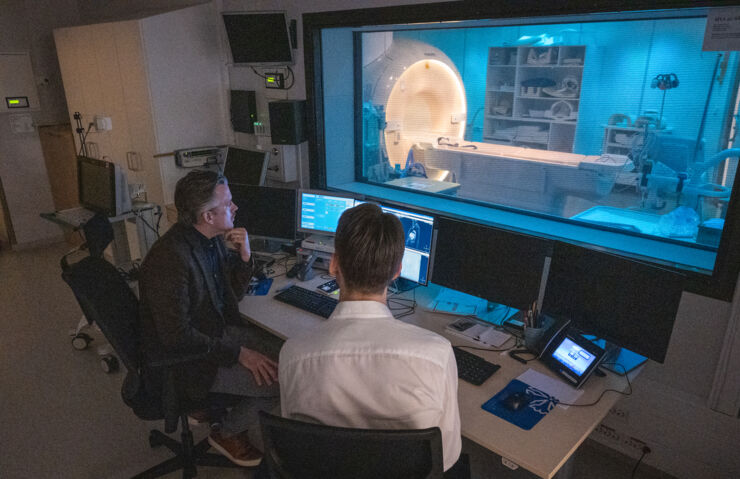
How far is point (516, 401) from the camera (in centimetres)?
158

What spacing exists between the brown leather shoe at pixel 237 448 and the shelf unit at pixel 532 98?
240 centimetres

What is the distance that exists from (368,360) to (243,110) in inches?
118

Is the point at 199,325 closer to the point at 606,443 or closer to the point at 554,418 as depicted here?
the point at 554,418

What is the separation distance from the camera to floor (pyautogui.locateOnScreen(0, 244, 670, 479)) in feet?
7.38

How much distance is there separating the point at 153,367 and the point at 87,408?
1154mm

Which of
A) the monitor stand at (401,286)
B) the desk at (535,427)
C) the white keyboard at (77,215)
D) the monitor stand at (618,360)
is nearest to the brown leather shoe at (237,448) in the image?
the desk at (535,427)

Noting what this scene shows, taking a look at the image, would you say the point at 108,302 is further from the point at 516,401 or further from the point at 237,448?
the point at 516,401

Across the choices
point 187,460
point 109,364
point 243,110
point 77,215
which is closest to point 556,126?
point 243,110

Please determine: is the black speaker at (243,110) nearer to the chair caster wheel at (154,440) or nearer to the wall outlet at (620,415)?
the chair caster wheel at (154,440)

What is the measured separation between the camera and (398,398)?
3.74 feet

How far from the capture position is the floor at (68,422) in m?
2.25

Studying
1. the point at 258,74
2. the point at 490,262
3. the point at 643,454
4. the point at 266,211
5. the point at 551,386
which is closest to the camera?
the point at 551,386

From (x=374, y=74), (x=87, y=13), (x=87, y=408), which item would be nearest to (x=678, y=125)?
(x=374, y=74)

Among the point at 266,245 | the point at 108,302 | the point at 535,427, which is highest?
the point at 108,302
